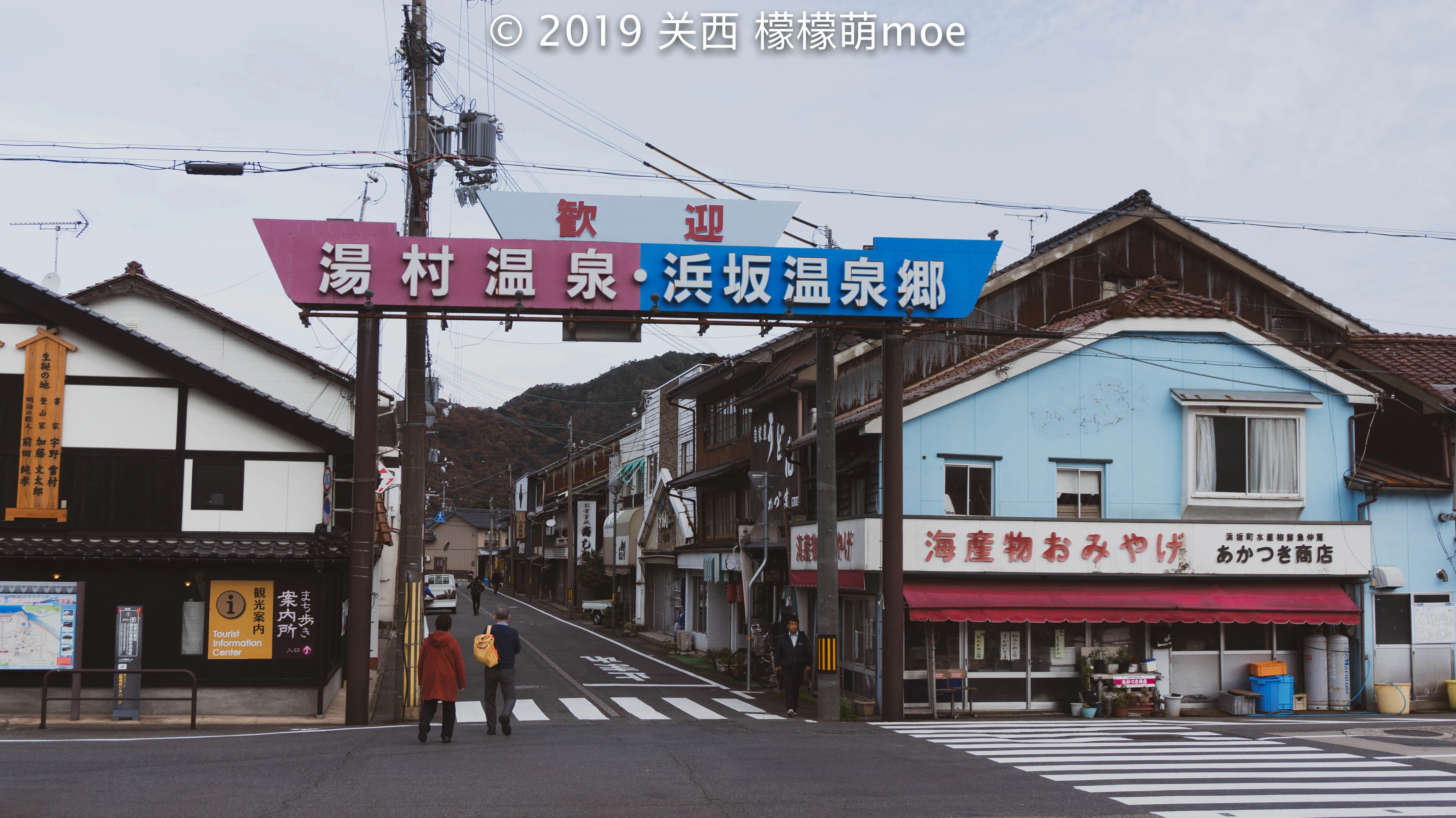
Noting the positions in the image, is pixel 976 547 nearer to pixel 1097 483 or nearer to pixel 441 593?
pixel 1097 483

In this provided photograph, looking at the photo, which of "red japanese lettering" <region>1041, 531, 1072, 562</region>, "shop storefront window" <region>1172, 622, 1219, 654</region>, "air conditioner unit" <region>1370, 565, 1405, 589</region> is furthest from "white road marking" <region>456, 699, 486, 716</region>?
"air conditioner unit" <region>1370, 565, 1405, 589</region>

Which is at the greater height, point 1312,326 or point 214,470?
point 1312,326

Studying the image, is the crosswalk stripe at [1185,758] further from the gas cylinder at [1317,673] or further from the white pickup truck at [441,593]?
the white pickup truck at [441,593]

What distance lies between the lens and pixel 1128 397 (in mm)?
23312

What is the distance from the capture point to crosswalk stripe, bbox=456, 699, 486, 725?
19.1m

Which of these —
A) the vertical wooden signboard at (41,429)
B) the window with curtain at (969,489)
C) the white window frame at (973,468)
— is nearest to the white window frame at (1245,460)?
the white window frame at (973,468)

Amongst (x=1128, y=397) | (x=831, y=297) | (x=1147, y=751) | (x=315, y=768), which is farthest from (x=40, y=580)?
(x=1128, y=397)

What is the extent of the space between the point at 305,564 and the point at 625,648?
20134mm

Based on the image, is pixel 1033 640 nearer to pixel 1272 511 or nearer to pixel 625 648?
pixel 1272 511

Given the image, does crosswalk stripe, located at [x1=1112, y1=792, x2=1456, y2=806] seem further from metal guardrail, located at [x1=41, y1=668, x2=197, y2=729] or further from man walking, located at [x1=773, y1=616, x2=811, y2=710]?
metal guardrail, located at [x1=41, y1=668, x2=197, y2=729]

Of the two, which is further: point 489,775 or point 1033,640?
point 1033,640

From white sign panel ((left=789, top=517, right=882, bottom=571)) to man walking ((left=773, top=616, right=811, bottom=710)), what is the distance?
147 cm

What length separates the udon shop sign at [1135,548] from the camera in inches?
855

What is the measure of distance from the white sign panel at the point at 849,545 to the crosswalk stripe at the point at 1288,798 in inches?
365
